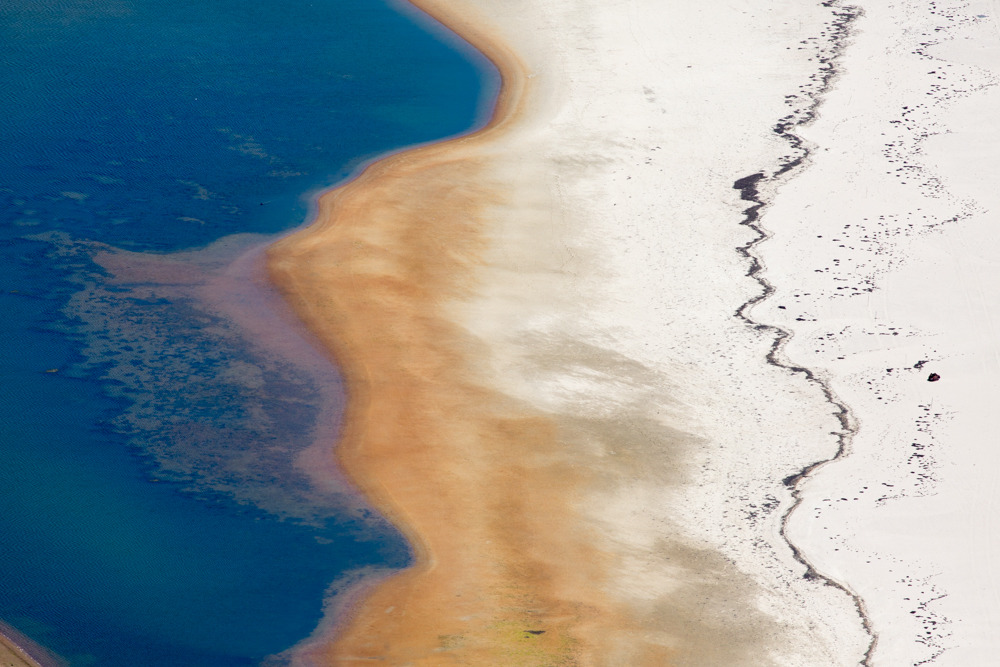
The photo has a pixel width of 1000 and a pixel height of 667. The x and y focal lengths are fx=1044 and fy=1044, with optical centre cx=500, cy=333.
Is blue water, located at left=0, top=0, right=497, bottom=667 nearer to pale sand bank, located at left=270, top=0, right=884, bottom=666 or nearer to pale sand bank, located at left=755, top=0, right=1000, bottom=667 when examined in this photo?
pale sand bank, located at left=270, top=0, right=884, bottom=666

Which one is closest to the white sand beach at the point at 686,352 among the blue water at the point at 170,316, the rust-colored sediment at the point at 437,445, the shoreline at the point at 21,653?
the rust-colored sediment at the point at 437,445

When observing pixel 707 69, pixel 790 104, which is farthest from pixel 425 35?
pixel 790 104

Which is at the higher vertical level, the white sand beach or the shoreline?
the white sand beach

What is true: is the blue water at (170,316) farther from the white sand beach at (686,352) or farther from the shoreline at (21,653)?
the white sand beach at (686,352)

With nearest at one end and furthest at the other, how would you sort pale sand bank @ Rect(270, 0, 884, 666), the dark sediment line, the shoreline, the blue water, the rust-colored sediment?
1. the shoreline
2. the rust-colored sediment
3. pale sand bank @ Rect(270, 0, 884, 666)
4. the blue water
5. the dark sediment line

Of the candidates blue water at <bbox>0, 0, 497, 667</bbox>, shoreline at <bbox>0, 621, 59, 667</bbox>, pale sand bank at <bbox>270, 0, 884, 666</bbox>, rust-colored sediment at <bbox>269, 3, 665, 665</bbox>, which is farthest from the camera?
blue water at <bbox>0, 0, 497, 667</bbox>

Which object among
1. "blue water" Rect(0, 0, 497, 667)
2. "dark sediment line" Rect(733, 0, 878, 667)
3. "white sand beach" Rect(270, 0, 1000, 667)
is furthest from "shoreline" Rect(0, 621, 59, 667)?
"dark sediment line" Rect(733, 0, 878, 667)
